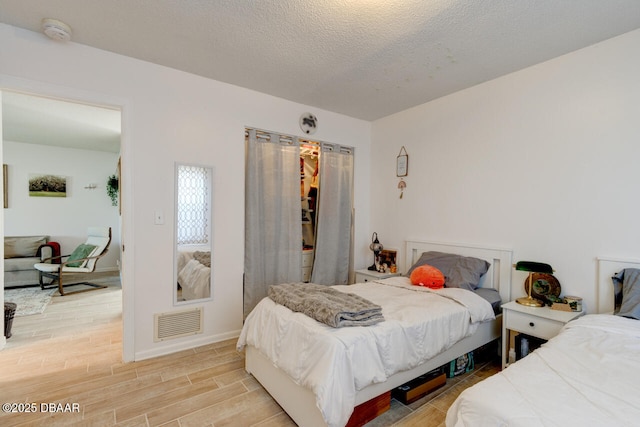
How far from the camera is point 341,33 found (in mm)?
2178

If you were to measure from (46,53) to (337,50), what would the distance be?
225 cm

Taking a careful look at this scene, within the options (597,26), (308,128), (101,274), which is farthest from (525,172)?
(101,274)

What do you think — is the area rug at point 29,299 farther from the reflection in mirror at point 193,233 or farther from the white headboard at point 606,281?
the white headboard at point 606,281

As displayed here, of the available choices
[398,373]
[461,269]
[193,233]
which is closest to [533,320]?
[461,269]

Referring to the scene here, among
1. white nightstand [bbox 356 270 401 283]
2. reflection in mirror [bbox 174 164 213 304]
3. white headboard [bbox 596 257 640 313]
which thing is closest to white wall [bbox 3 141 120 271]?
reflection in mirror [bbox 174 164 213 304]

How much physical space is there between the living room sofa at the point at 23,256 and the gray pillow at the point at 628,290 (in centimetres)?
739

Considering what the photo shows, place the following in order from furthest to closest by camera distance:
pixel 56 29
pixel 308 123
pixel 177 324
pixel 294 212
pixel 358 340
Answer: pixel 308 123
pixel 294 212
pixel 177 324
pixel 56 29
pixel 358 340

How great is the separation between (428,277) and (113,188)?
21.0ft

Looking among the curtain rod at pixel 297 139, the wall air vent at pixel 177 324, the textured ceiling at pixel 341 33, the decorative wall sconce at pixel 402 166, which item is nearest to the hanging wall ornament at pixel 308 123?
the curtain rod at pixel 297 139

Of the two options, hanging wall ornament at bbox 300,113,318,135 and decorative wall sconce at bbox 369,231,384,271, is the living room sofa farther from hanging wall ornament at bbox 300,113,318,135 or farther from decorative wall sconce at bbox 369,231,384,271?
decorative wall sconce at bbox 369,231,384,271

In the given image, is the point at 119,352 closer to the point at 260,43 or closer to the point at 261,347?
the point at 261,347

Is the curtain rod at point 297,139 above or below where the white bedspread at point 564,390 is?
above

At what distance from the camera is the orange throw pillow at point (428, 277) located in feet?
9.01

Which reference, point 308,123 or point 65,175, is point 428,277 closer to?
point 308,123
